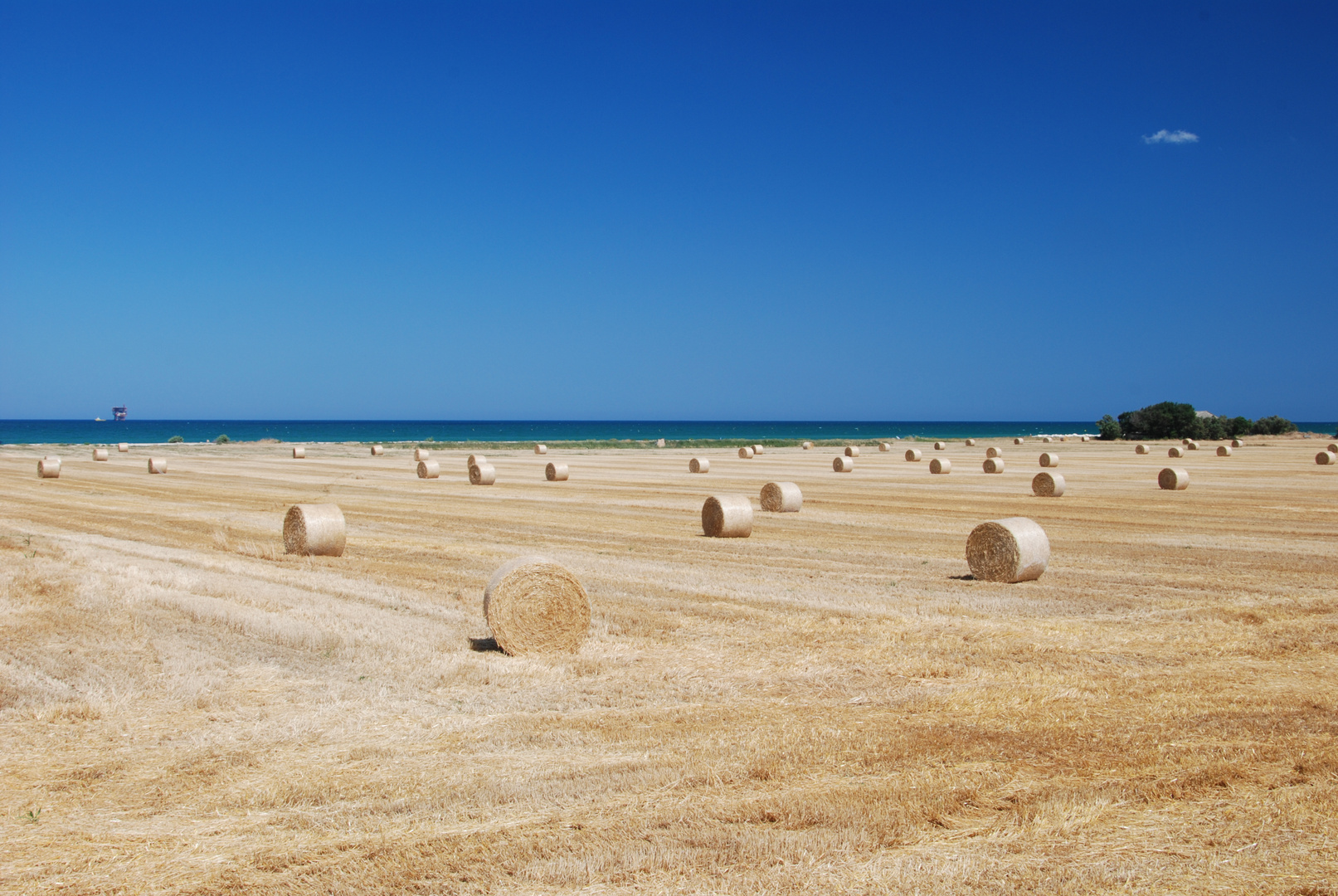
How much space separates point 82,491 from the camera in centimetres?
3000

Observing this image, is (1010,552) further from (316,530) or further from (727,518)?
(316,530)

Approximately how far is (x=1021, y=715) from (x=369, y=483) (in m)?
29.8

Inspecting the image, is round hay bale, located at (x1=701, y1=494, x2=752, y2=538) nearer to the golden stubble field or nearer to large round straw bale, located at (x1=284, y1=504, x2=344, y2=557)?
the golden stubble field

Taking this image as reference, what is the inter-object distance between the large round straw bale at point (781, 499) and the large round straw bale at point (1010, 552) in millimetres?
9653

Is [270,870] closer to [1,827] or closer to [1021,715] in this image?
[1,827]

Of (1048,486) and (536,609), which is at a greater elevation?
(1048,486)

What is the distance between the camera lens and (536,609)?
9.72 meters

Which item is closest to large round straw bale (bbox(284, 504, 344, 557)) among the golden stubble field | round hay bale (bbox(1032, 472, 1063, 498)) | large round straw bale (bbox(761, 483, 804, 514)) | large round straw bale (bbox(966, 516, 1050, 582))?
the golden stubble field

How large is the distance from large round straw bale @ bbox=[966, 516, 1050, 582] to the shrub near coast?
72.2 metres

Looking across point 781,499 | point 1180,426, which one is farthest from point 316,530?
point 1180,426

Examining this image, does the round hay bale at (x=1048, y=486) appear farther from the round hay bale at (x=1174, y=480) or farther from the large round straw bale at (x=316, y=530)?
the large round straw bale at (x=316, y=530)

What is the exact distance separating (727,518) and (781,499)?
536 centimetres

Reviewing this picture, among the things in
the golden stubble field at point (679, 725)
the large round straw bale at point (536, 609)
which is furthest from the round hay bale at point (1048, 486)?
the large round straw bale at point (536, 609)

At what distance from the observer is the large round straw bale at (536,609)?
31.6ft
